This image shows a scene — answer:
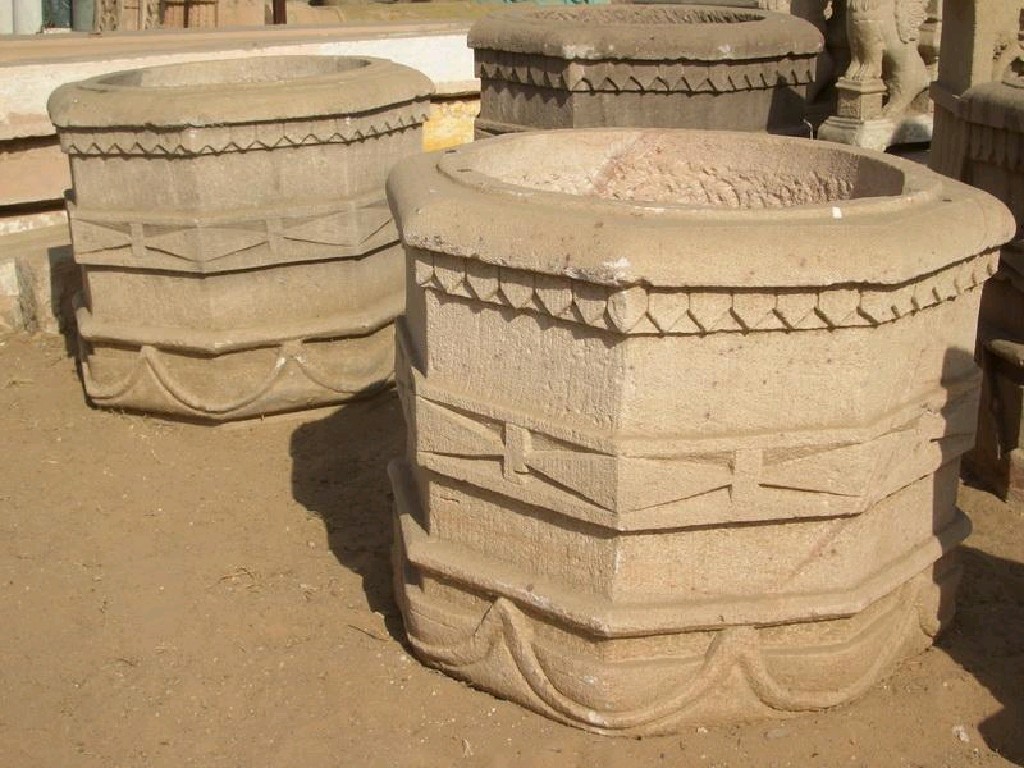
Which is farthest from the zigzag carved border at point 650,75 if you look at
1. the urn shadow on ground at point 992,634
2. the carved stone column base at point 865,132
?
the urn shadow on ground at point 992,634

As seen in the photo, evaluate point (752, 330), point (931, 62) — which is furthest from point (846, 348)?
point (931, 62)

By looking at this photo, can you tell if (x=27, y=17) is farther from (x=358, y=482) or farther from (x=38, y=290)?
(x=358, y=482)

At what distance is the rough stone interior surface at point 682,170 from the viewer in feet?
→ 11.8

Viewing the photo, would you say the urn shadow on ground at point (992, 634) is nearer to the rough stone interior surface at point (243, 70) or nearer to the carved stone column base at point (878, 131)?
the carved stone column base at point (878, 131)

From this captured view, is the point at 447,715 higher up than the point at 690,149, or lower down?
lower down

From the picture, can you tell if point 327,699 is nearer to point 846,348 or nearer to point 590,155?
point 846,348

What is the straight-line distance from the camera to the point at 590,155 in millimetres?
3861

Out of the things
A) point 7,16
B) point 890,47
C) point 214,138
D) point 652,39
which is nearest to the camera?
point 214,138

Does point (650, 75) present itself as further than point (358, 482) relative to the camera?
Yes

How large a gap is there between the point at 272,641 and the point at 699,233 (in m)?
1.61

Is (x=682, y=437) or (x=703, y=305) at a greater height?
(x=703, y=305)

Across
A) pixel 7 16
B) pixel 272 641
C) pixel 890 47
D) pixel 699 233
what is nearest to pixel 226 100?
pixel 272 641

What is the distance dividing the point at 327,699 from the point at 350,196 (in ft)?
7.18

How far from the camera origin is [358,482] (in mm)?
4324
